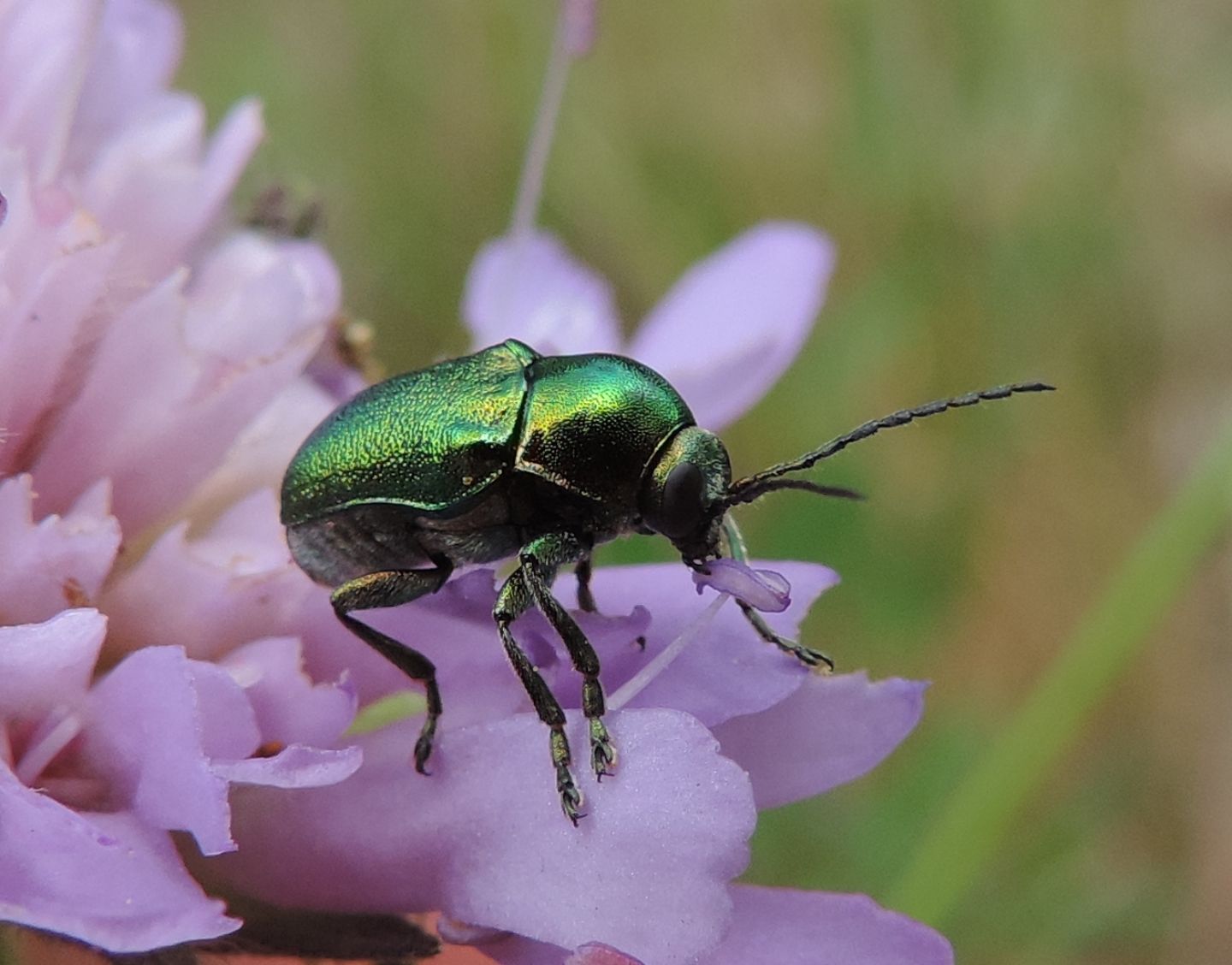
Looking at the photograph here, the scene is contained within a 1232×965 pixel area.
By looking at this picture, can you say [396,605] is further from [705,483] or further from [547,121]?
[547,121]

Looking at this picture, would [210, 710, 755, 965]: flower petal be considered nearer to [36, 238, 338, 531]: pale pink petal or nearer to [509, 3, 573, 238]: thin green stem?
[36, 238, 338, 531]: pale pink petal

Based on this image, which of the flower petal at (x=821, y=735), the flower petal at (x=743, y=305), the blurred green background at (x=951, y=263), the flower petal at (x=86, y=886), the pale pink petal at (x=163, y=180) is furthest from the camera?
the blurred green background at (x=951, y=263)

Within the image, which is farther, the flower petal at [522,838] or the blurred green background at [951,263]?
the blurred green background at [951,263]

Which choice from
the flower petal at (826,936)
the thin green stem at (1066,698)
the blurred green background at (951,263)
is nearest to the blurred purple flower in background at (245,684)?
the flower petal at (826,936)

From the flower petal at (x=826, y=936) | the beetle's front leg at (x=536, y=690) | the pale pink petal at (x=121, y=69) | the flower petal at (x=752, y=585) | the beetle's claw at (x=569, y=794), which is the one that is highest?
the pale pink petal at (x=121, y=69)

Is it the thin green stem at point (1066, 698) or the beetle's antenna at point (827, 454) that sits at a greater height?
the beetle's antenna at point (827, 454)

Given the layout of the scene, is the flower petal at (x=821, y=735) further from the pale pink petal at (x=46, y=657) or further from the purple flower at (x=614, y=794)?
the pale pink petal at (x=46, y=657)

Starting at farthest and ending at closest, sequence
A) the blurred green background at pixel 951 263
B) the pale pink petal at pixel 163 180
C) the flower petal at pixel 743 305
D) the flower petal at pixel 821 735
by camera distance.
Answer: the blurred green background at pixel 951 263 → the flower petal at pixel 743 305 → the pale pink petal at pixel 163 180 → the flower petal at pixel 821 735
